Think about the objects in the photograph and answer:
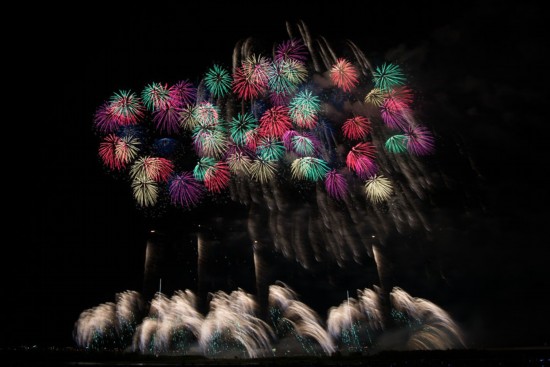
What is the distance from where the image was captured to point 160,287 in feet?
162

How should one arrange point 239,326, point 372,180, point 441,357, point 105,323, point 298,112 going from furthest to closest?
point 105,323, point 239,326, point 441,357, point 372,180, point 298,112

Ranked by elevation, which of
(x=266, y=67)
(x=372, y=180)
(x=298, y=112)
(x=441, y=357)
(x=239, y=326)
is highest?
(x=266, y=67)

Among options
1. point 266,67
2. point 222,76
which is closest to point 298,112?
point 266,67

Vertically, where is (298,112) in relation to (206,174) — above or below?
above

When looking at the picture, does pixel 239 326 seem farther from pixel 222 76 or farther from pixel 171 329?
pixel 222 76

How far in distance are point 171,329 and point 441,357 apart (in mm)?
26912

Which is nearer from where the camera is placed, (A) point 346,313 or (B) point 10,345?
(A) point 346,313

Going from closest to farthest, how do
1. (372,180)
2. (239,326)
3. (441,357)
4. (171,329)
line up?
(372,180)
(441,357)
(239,326)
(171,329)

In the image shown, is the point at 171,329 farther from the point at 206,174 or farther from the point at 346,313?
the point at 206,174

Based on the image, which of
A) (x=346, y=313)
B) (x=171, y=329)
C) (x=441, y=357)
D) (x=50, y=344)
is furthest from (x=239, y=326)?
(x=50, y=344)

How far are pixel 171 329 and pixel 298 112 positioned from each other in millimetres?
29945

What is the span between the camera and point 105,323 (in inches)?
2464

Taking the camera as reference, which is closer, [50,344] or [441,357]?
[441,357]

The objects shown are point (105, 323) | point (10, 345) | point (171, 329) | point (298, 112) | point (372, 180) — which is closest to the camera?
point (298, 112)
